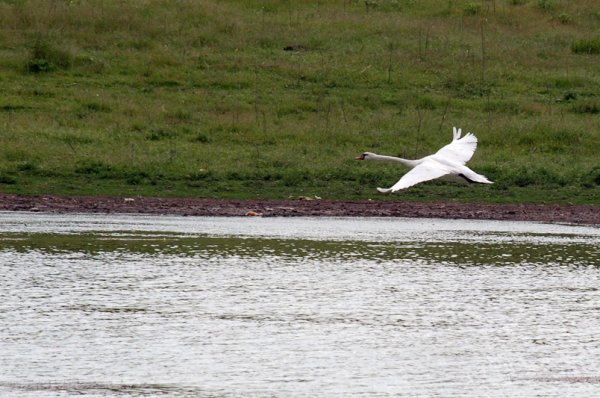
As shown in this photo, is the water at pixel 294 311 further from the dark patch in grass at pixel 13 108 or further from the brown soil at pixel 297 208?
the dark patch in grass at pixel 13 108

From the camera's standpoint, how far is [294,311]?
35.1 feet

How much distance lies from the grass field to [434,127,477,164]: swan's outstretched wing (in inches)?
119

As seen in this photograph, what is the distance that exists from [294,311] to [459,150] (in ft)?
19.6

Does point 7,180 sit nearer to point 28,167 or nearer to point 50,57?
point 28,167

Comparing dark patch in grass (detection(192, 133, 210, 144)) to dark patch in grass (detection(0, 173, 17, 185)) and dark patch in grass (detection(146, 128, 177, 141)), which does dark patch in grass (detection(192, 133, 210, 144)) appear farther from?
dark patch in grass (detection(0, 173, 17, 185))

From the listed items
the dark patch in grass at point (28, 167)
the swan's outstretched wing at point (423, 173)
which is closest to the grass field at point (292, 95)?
the dark patch in grass at point (28, 167)

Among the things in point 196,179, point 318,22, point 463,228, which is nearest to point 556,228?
point 463,228

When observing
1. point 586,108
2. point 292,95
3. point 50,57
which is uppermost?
point 50,57

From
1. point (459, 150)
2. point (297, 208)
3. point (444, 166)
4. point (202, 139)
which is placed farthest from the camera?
point (202, 139)

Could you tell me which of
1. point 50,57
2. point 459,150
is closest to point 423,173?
point 459,150

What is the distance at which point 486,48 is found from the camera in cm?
2948

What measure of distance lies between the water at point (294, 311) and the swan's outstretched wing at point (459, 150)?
0.98m

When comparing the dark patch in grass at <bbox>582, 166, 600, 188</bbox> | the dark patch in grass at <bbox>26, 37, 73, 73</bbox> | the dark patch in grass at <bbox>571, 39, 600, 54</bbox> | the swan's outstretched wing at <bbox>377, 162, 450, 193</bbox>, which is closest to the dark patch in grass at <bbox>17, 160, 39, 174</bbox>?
the dark patch in grass at <bbox>26, 37, 73, 73</bbox>

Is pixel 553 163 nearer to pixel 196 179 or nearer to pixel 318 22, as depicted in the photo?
pixel 196 179
